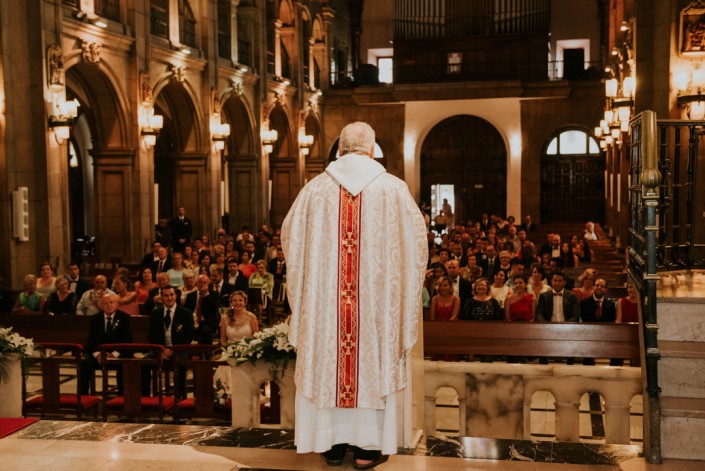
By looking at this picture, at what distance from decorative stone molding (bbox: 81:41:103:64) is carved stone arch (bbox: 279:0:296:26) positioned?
12.1 metres

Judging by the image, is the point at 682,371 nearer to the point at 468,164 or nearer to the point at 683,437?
the point at 683,437

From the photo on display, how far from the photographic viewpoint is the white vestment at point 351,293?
16.3 ft

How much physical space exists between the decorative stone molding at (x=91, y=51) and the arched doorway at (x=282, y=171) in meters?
12.0

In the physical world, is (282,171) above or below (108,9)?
below

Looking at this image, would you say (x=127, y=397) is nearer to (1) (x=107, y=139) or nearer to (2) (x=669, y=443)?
(2) (x=669, y=443)

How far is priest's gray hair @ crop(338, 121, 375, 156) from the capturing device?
5.01 m

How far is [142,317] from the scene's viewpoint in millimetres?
9922

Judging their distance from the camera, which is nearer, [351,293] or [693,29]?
[351,293]

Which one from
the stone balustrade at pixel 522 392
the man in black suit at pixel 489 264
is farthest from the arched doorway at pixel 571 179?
the stone balustrade at pixel 522 392

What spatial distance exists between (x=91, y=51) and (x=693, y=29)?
10397 millimetres

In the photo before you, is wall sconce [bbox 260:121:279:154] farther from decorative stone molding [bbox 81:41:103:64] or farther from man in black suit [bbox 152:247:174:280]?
man in black suit [bbox 152:247:174:280]

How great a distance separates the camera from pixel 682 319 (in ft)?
17.6

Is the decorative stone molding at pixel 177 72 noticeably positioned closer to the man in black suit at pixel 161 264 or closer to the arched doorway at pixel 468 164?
the man in black suit at pixel 161 264

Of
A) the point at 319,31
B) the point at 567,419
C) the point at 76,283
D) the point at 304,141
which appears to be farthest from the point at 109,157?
the point at 319,31
